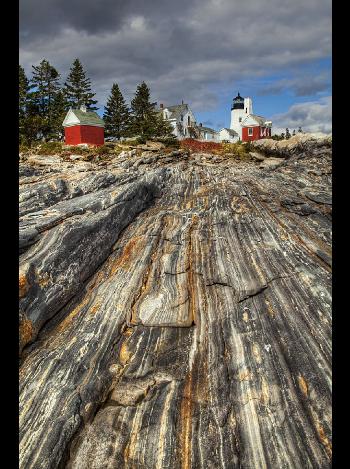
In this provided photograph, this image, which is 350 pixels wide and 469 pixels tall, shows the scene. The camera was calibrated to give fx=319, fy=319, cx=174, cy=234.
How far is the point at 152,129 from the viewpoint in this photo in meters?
61.4

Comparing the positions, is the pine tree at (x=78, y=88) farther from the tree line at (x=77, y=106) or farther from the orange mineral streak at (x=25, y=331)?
the orange mineral streak at (x=25, y=331)

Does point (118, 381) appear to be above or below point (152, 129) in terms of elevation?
below

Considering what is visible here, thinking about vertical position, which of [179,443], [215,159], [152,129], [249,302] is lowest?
[179,443]

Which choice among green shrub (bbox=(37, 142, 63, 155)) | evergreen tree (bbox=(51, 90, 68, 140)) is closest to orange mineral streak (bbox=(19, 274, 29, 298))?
green shrub (bbox=(37, 142, 63, 155))

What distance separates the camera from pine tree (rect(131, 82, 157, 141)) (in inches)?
2440

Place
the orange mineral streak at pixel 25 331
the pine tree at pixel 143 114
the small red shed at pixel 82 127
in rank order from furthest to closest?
1. the pine tree at pixel 143 114
2. the small red shed at pixel 82 127
3. the orange mineral streak at pixel 25 331

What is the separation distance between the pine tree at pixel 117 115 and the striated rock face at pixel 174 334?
58398 millimetres

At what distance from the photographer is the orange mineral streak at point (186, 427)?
6723 mm

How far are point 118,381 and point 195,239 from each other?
22.7 ft

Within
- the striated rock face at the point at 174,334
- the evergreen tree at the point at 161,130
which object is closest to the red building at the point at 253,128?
the evergreen tree at the point at 161,130

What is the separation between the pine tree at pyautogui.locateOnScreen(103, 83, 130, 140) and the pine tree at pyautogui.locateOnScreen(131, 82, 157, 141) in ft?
7.11
